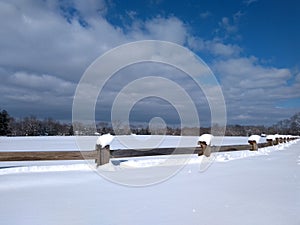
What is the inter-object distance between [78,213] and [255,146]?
37.6 feet

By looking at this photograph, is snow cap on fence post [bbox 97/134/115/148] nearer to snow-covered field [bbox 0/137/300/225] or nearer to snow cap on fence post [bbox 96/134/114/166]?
snow cap on fence post [bbox 96/134/114/166]

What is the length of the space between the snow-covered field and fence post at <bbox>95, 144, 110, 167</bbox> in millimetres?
266

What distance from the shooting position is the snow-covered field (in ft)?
10.5

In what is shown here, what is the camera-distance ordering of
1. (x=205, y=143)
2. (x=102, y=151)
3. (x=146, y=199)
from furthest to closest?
(x=205, y=143), (x=102, y=151), (x=146, y=199)

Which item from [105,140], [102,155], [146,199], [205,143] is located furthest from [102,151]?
[205,143]

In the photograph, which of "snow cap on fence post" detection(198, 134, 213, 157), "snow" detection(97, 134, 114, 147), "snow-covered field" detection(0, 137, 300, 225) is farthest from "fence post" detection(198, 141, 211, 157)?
"snow" detection(97, 134, 114, 147)

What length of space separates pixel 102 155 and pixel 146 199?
8.78ft

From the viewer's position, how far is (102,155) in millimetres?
6598

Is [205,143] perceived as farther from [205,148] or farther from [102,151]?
[102,151]

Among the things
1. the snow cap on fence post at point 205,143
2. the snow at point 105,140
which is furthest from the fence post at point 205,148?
the snow at point 105,140

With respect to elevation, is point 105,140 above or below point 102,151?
above

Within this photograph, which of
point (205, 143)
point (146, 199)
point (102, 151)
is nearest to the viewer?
point (146, 199)

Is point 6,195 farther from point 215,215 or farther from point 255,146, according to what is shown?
point 255,146

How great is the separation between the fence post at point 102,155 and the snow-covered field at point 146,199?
0.27 metres
